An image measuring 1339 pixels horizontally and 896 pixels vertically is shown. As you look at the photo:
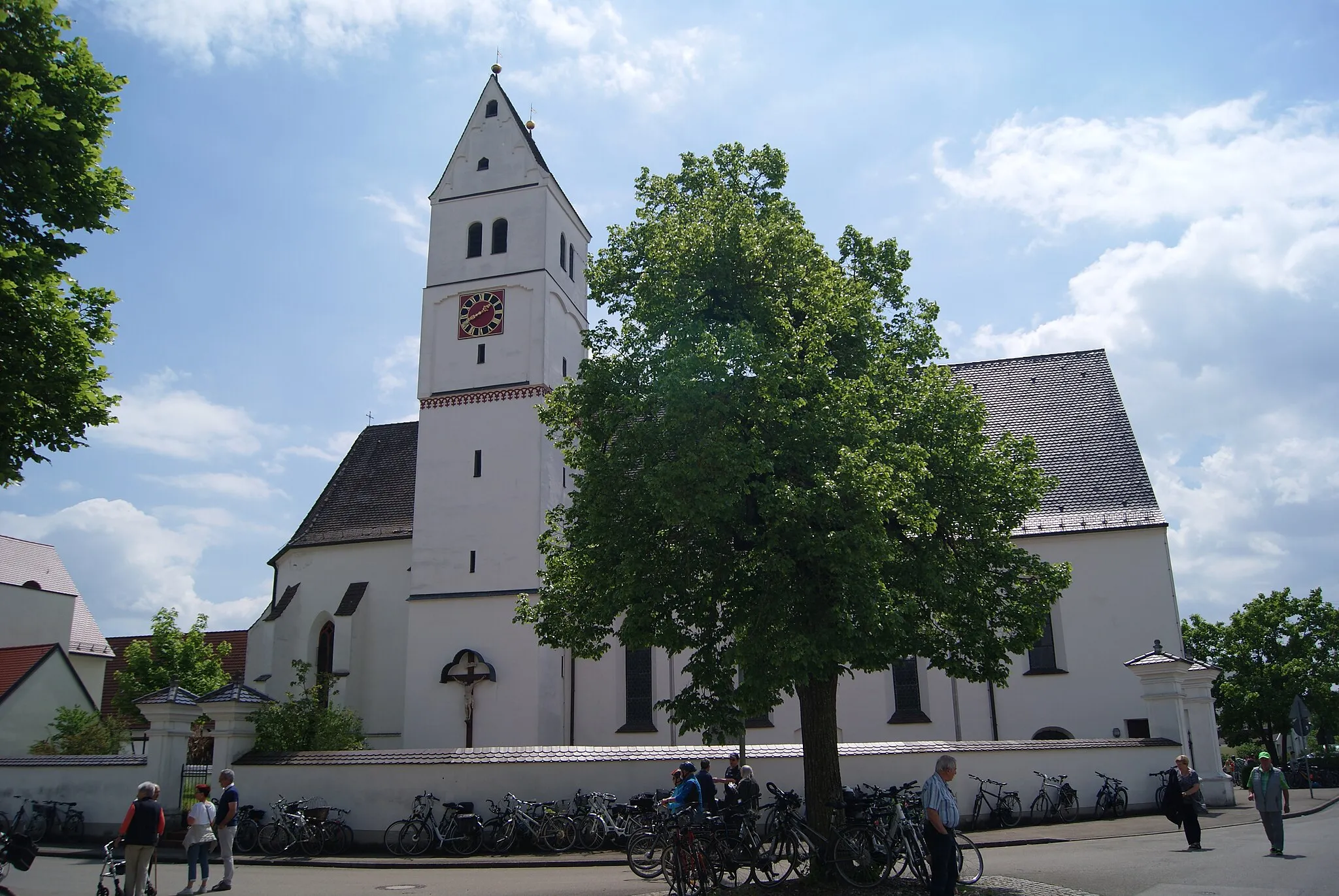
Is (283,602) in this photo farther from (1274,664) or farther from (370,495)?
(1274,664)

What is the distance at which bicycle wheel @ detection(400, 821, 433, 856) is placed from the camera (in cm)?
1811

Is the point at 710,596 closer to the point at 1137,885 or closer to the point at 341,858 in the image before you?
the point at 1137,885

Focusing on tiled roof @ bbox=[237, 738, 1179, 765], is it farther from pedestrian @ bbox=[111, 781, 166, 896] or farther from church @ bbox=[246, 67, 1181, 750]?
pedestrian @ bbox=[111, 781, 166, 896]

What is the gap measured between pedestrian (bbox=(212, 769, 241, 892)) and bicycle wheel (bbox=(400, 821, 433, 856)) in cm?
386

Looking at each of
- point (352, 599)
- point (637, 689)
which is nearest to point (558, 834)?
point (637, 689)

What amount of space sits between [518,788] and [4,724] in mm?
23634

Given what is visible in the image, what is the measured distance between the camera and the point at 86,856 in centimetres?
1830

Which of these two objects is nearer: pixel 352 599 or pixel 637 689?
pixel 637 689

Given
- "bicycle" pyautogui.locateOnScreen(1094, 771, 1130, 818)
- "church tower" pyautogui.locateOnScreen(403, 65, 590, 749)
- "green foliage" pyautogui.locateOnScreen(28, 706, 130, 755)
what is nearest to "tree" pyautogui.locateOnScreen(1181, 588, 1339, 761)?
"bicycle" pyautogui.locateOnScreen(1094, 771, 1130, 818)

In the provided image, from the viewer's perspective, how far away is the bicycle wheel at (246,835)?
1894 centimetres

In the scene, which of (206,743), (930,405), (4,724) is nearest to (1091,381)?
(930,405)

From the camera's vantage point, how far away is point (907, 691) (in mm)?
28250

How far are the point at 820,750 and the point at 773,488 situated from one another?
11.8ft

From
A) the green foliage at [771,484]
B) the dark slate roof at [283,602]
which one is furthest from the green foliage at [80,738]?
the green foliage at [771,484]
